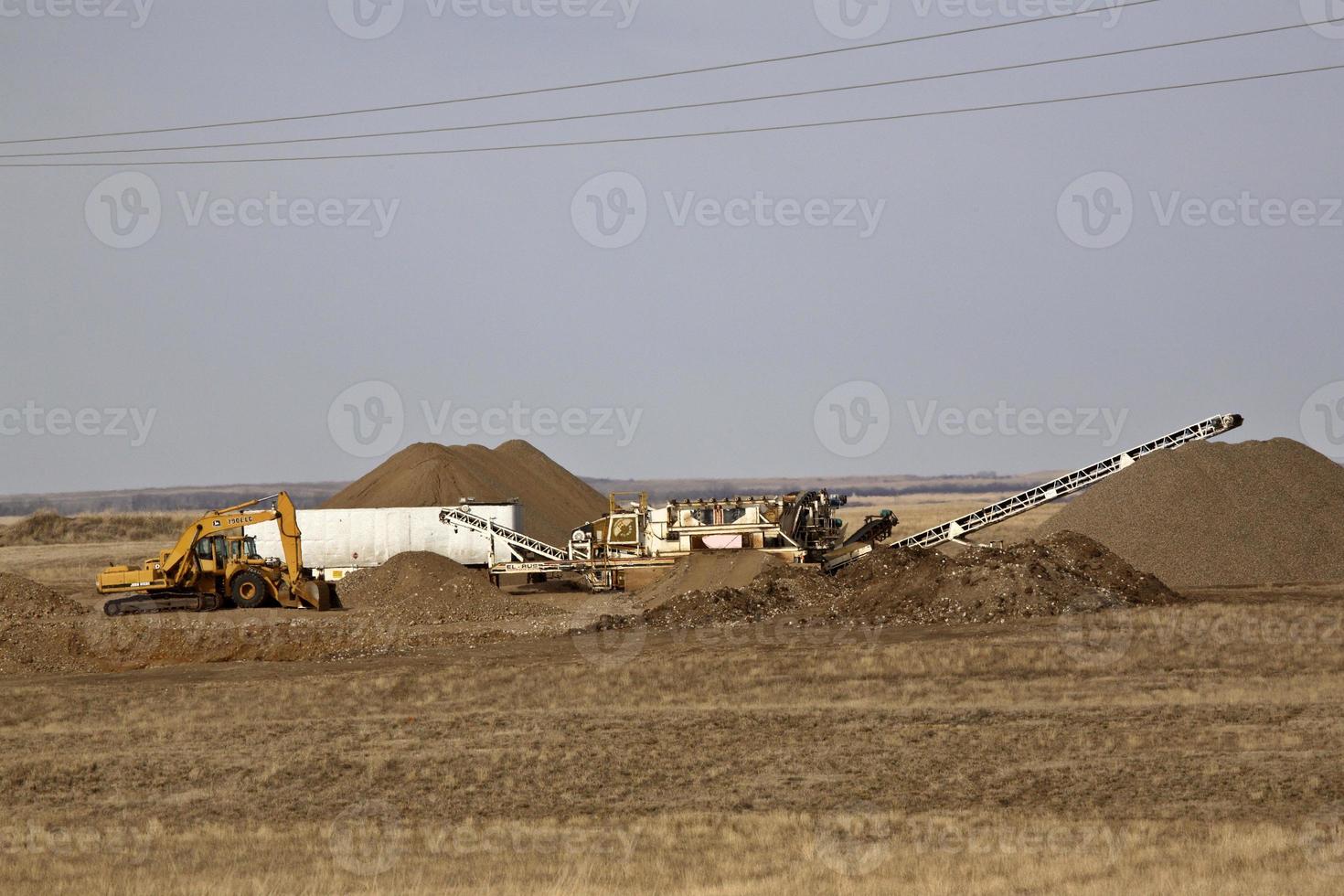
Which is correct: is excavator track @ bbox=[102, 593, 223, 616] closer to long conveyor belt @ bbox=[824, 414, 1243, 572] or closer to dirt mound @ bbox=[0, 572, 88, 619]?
dirt mound @ bbox=[0, 572, 88, 619]

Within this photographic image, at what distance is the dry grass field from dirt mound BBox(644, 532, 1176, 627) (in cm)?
275

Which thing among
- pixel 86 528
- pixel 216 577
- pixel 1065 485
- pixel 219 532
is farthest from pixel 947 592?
pixel 86 528

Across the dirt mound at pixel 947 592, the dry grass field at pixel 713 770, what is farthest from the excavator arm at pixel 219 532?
the dirt mound at pixel 947 592

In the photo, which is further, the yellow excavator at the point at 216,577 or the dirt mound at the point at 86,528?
the dirt mound at the point at 86,528

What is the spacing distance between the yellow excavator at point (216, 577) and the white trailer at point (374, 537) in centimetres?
755

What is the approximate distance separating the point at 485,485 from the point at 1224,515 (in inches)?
1095

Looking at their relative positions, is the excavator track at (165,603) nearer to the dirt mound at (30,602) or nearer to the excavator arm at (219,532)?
the excavator arm at (219,532)

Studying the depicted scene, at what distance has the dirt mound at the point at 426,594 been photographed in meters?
35.4

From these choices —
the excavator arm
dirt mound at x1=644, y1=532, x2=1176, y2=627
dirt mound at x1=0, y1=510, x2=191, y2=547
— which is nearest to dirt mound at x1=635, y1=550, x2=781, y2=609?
dirt mound at x1=644, y1=532, x2=1176, y2=627

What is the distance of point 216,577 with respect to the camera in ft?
121

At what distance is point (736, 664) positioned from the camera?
77.8 ft

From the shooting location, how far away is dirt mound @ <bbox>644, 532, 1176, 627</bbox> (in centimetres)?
2967

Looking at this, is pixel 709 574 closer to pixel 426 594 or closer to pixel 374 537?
pixel 426 594

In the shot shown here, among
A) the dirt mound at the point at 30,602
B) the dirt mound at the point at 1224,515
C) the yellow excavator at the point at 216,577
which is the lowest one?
the dirt mound at the point at 30,602
